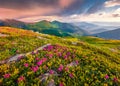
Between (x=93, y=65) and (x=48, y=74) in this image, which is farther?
(x=93, y=65)

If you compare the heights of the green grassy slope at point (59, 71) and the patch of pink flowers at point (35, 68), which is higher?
the patch of pink flowers at point (35, 68)

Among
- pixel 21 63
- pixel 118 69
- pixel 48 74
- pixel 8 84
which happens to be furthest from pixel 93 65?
pixel 8 84

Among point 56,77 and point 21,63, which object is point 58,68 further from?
point 21,63

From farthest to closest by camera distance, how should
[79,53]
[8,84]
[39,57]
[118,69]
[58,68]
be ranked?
[79,53] → [39,57] → [118,69] → [58,68] → [8,84]

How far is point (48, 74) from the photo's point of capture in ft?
60.5

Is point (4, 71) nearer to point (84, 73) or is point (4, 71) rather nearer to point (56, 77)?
point (56, 77)

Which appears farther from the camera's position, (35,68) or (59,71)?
(35,68)

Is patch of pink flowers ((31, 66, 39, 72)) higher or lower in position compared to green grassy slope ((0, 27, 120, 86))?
higher

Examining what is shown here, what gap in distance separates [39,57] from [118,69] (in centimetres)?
967

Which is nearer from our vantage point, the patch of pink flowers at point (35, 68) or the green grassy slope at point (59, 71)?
the green grassy slope at point (59, 71)

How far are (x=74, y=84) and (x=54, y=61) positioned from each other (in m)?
4.82

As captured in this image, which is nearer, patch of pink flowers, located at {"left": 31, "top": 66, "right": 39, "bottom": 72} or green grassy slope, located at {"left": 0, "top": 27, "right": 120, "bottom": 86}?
green grassy slope, located at {"left": 0, "top": 27, "right": 120, "bottom": 86}

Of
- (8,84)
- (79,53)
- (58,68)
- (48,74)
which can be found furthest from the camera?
(79,53)

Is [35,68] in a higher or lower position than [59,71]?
higher
